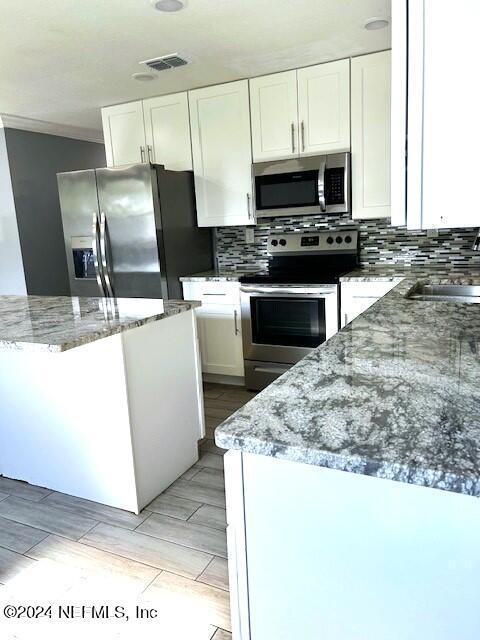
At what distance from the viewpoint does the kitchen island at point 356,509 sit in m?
0.73

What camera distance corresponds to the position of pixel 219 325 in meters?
3.71

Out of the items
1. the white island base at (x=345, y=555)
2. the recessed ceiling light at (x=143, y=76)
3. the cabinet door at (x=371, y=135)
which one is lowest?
the white island base at (x=345, y=555)

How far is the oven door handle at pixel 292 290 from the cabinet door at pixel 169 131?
3.78 feet

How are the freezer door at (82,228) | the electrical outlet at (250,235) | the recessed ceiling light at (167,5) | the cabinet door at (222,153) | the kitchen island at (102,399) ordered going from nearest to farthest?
1. the kitchen island at (102,399)
2. the recessed ceiling light at (167,5)
3. the cabinet door at (222,153)
4. the freezer door at (82,228)
5. the electrical outlet at (250,235)

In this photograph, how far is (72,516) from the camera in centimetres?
210

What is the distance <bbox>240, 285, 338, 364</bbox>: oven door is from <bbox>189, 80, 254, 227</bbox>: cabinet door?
2.26ft

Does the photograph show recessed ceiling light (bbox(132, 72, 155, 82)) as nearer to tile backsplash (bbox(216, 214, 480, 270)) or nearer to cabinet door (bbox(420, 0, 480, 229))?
tile backsplash (bbox(216, 214, 480, 270))

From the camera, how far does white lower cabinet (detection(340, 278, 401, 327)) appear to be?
10.3ft

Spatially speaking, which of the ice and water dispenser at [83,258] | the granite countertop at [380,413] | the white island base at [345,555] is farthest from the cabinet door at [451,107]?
the ice and water dispenser at [83,258]

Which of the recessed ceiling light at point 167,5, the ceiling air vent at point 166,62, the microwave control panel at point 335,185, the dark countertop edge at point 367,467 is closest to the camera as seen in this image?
the dark countertop edge at point 367,467

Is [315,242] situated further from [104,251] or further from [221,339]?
[104,251]

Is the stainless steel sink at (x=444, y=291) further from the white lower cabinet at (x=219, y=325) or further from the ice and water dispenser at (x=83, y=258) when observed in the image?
the ice and water dispenser at (x=83, y=258)

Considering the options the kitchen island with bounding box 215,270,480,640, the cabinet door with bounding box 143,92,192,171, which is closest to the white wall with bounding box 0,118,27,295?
the cabinet door with bounding box 143,92,192,171

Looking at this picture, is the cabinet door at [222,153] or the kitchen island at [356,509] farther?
the cabinet door at [222,153]
